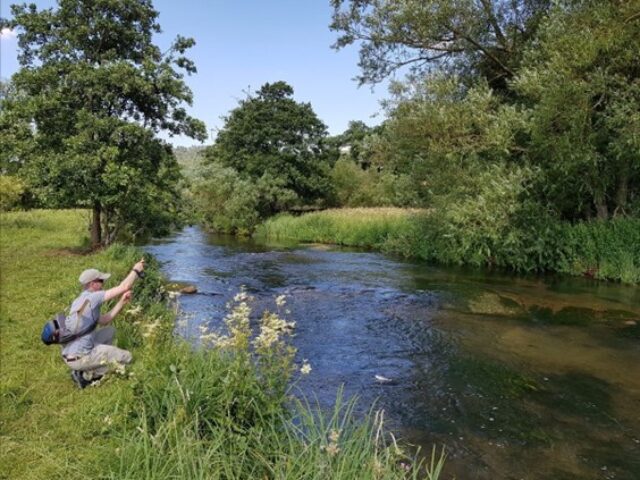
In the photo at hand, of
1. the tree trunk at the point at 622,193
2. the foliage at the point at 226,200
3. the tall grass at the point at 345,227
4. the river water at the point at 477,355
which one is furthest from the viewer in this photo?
the foliage at the point at 226,200

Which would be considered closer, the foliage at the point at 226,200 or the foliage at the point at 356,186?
A: the foliage at the point at 226,200

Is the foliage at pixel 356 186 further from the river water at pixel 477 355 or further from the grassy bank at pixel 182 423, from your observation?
the grassy bank at pixel 182 423

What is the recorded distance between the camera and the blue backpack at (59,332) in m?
5.85

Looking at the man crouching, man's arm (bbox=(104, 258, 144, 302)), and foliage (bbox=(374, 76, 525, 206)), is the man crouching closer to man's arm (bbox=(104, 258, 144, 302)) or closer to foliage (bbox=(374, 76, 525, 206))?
man's arm (bbox=(104, 258, 144, 302))

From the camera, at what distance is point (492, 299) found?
14.4 meters

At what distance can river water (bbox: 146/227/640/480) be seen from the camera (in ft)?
20.1

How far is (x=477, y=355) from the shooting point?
9570 millimetres

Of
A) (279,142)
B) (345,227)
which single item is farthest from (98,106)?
(279,142)

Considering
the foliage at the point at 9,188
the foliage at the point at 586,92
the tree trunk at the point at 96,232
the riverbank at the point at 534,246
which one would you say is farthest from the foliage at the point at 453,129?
the foliage at the point at 9,188

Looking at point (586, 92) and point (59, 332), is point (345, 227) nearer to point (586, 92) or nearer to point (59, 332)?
point (586, 92)

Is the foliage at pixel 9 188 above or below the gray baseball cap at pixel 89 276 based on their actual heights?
above

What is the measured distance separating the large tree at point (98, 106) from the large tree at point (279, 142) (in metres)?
22.6

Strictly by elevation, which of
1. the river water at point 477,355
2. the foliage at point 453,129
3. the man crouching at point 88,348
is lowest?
the river water at point 477,355

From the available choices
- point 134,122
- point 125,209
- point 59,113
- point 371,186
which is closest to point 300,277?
point 125,209
